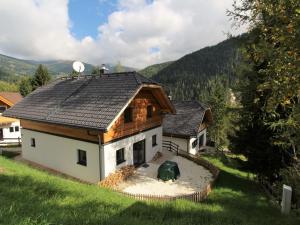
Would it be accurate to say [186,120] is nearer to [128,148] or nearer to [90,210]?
[128,148]

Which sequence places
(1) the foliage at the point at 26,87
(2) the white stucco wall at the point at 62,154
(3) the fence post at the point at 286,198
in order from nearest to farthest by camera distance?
1. (3) the fence post at the point at 286,198
2. (2) the white stucco wall at the point at 62,154
3. (1) the foliage at the point at 26,87

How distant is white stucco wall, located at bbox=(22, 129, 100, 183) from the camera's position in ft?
47.7

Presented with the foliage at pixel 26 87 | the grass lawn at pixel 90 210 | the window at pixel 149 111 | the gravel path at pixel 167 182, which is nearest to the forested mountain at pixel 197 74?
the foliage at pixel 26 87

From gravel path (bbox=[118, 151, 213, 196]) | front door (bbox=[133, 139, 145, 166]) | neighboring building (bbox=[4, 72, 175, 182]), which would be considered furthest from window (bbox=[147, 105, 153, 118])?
gravel path (bbox=[118, 151, 213, 196])

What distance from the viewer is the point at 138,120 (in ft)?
57.5

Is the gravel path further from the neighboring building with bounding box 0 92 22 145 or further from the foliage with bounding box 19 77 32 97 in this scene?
the foliage with bounding box 19 77 32 97

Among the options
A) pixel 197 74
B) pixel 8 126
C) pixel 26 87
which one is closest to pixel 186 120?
pixel 8 126

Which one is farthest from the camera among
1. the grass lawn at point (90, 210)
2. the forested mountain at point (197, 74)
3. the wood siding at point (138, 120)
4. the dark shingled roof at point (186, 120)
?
the forested mountain at point (197, 74)

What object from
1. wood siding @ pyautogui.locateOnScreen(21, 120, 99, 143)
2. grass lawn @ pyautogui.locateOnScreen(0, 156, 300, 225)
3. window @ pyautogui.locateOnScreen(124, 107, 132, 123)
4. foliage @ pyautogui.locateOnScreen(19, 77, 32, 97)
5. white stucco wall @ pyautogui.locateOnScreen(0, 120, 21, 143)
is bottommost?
white stucco wall @ pyautogui.locateOnScreen(0, 120, 21, 143)

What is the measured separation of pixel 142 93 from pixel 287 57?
12.5 m

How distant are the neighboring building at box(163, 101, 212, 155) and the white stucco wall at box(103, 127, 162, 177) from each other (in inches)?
194

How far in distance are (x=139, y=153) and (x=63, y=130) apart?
5999 mm

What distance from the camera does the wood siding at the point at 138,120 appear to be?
1500 centimetres

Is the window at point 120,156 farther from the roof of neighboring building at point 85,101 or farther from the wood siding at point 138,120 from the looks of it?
the roof of neighboring building at point 85,101
